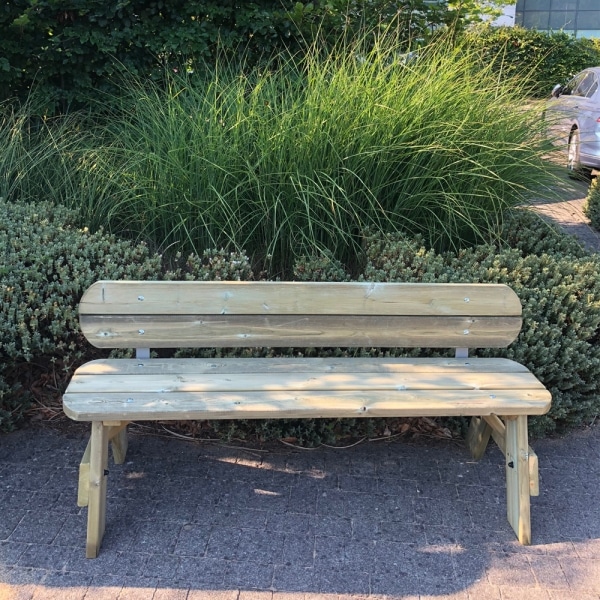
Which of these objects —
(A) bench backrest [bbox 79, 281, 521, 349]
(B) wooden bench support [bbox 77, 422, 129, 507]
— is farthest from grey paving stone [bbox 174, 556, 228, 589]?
(A) bench backrest [bbox 79, 281, 521, 349]

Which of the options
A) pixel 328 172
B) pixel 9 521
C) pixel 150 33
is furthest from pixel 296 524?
pixel 150 33

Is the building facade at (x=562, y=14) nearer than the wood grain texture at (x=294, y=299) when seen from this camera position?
No

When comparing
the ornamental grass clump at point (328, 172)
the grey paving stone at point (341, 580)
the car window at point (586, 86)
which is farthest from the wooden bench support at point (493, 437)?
the car window at point (586, 86)

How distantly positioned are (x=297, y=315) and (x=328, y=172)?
146cm

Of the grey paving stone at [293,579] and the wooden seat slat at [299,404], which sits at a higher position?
the wooden seat slat at [299,404]

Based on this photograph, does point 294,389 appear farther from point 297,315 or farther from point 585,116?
point 585,116

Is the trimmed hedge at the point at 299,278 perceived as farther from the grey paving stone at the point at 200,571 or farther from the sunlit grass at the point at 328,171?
the grey paving stone at the point at 200,571

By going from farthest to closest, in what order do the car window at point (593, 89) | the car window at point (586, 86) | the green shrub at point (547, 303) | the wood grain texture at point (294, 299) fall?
the car window at point (586, 86)
the car window at point (593, 89)
the green shrub at point (547, 303)
the wood grain texture at point (294, 299)

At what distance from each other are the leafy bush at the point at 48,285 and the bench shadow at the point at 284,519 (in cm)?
30

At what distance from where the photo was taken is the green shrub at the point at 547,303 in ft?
10.0

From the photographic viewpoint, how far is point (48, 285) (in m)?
3.07

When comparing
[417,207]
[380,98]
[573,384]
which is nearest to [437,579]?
[573,384]

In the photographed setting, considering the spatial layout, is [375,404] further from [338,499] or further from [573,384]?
[573,384]

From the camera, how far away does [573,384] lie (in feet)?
10.1
